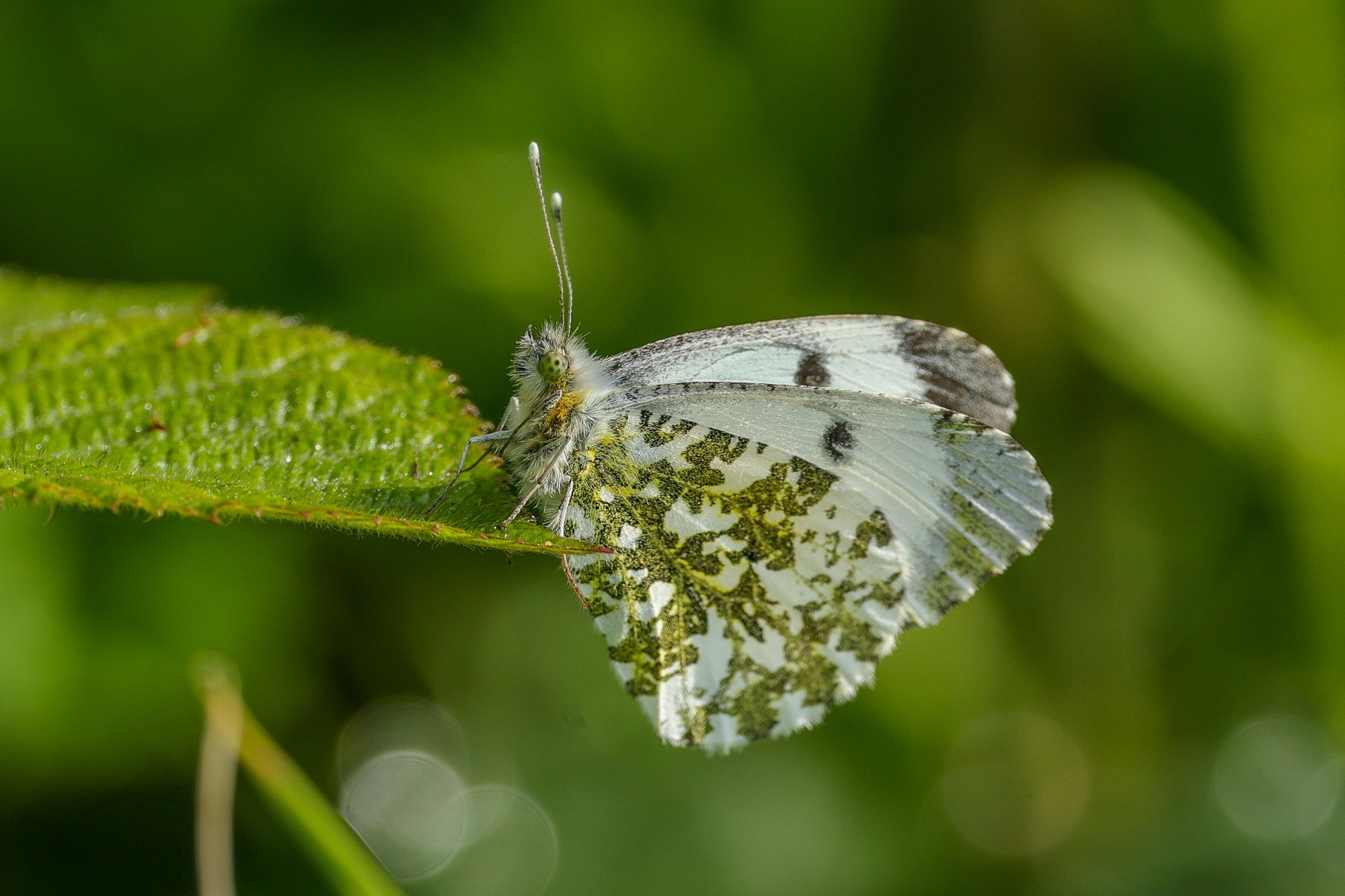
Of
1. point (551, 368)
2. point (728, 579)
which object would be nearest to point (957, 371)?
point (728, 579)

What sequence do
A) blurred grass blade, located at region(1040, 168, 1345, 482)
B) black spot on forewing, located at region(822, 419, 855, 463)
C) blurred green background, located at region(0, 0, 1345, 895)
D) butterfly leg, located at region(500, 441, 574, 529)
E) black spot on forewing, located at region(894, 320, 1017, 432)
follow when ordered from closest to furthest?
butterfly leg, located at region(500, 441, 574, 529) < black spot on forewing, located at region(822, 419, 855, 463) < black spot on forewing, located at region(894, 320, 1017, 432) < blurred green background, located at region(0, 0, 1345, 895) < blurred grass blade, located at region(1040, 168, 1345, 482)

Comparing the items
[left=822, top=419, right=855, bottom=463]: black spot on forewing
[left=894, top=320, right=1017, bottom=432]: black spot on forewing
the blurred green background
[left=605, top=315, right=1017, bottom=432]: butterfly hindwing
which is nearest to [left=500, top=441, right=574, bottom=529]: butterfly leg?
[left=605, top=315, right=1017, bottom=432]: butterfly hindwing

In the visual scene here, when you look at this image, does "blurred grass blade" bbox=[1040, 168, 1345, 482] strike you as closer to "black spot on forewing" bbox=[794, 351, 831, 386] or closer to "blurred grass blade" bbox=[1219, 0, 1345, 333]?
"blurred grass blade" bbox=[1219, 0, 1345, 333]

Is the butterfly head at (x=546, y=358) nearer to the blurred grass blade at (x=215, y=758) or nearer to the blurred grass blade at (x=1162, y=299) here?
the blurred grass blade at (x=215, y=758)

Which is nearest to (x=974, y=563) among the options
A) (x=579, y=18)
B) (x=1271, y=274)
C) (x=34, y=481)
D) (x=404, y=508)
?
(x=404, y=508)

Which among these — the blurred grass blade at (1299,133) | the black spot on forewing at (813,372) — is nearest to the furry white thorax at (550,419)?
the black spot on forewing at (813,372)

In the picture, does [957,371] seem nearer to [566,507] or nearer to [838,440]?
[838,440]

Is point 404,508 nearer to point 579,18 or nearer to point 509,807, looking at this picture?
point 509,807
